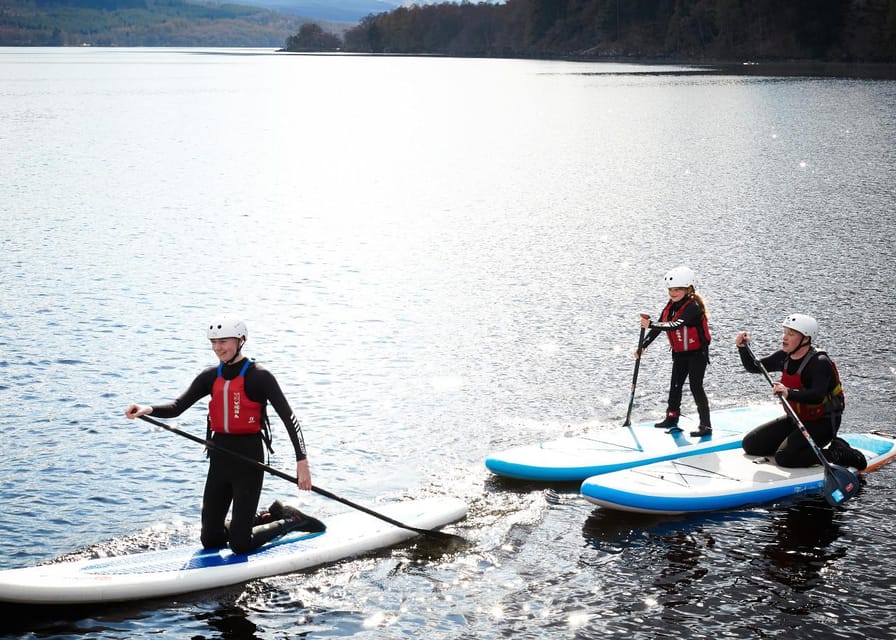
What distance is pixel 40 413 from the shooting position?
55.7 feet

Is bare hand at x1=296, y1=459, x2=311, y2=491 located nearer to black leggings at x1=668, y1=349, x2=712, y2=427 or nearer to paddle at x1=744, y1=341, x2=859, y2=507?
paddle at x1=744, y1=341, x2=859, y2=507

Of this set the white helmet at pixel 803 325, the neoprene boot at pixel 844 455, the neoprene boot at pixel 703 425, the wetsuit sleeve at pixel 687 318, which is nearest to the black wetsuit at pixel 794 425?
the neoprene boot at pixel 844 455

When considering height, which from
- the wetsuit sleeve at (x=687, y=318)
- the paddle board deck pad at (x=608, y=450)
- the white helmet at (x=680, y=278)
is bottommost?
the paddle board deck pad at (x=608, y=450)

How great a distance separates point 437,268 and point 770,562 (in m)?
18.2

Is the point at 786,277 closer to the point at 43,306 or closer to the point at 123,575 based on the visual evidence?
the point at 43,306

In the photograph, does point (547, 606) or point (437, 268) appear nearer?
point (547, 606)

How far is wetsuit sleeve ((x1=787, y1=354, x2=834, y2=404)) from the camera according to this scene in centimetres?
1248

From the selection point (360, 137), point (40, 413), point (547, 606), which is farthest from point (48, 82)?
point (547, 606)

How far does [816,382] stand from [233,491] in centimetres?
672

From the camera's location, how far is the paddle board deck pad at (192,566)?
1016 cm

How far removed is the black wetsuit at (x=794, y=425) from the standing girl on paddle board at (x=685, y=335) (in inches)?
37.2

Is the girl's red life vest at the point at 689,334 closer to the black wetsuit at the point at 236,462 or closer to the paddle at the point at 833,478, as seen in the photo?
the paddle at the point at 833,478

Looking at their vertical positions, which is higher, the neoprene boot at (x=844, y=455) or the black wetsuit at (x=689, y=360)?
the black wetsuit at (x=689, y=360)

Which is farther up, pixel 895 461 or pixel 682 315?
pixel 682 315
